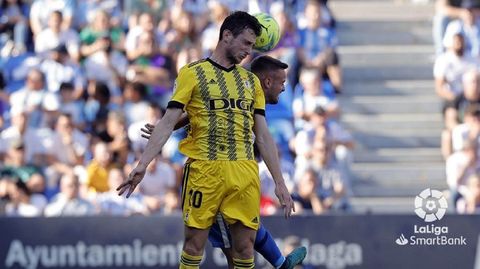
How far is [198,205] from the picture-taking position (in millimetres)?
9141

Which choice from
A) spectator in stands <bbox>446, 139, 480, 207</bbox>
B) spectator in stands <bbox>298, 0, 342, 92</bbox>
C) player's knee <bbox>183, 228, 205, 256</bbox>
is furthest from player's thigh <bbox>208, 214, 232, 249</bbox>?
spectator in stands <bbox>298, 0, 342, 92</bbox>

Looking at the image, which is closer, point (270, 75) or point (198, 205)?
point (198, 205)

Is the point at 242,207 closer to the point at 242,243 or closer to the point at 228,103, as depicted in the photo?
the point at 242,243

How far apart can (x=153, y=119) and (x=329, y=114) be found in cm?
198

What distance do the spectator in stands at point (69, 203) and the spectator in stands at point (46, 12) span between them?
2736 mm

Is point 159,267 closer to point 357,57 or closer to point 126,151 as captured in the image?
point 126,151

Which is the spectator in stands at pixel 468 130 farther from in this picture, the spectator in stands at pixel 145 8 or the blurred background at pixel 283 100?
the spectator in stands at pixel 145 8

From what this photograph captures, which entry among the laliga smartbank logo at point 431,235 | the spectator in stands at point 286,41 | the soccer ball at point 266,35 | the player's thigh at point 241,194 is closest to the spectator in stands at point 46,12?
the spectator in stands at point 286,41

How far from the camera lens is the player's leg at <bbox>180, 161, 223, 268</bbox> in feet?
29.9

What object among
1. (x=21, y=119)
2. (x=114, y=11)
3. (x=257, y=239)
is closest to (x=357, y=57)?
(x=114, y=11)

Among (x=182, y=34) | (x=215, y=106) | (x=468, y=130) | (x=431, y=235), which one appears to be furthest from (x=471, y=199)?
(x=215, y=106)

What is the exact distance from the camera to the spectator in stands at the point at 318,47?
623 inches

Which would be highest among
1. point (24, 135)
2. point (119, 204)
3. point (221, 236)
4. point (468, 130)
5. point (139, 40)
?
point (139, 40)

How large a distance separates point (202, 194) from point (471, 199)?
5387mm
